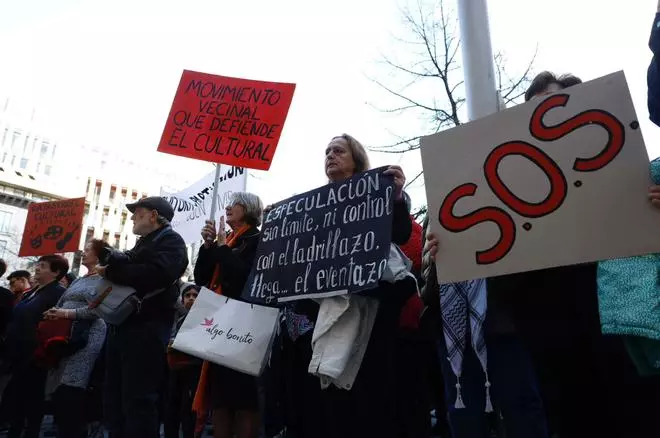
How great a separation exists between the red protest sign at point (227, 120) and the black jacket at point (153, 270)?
80cm

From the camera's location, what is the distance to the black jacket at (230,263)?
318 centimetres

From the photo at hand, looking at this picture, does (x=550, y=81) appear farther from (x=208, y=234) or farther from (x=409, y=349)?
(x=208, y=234)

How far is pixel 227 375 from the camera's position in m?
3.10

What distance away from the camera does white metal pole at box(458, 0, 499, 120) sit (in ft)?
12.9

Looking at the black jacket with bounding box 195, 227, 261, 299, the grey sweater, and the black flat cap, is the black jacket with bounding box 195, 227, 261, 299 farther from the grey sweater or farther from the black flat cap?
the grey sweater

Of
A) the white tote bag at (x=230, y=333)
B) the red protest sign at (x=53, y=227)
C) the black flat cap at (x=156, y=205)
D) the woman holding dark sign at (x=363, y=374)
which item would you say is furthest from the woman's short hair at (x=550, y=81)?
the red protest sign at (x=53, y=227)

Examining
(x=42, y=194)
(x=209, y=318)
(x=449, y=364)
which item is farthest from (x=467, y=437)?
(x=42, y=194)

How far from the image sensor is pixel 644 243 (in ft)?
5.38

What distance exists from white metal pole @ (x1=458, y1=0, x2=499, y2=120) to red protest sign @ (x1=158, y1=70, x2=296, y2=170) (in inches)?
55.8

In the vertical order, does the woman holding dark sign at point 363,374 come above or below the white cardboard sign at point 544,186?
below

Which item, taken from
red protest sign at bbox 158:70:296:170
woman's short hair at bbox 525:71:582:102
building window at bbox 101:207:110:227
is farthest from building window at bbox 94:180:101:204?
woman's short hair at bbox 525:71:582:102

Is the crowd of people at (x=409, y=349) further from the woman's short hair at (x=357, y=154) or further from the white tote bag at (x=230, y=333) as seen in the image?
the white tote bag at (x=230, y=333)

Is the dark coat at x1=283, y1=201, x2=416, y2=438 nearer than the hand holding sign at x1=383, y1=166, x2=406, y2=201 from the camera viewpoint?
Yes

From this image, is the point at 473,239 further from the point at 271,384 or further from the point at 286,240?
the point at 271,384
